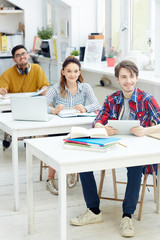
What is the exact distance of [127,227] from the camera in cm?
289

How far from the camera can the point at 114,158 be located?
8.02 ft

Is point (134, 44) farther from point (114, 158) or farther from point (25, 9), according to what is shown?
point (114, 158)

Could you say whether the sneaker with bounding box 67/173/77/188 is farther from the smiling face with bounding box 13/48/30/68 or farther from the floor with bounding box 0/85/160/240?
the smiling face with bounding box 13/48/30/68

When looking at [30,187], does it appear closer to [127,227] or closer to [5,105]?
[127,227]

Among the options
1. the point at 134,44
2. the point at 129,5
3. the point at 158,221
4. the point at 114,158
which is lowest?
the point at 158,221

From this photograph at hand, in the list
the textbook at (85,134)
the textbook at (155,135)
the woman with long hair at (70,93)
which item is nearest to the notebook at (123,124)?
the textbook at (155,135)

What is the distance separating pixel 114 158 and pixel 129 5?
3405 mm

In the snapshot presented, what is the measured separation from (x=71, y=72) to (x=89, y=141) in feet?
4.51

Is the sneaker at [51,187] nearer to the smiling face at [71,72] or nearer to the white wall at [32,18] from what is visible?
the smiling face at [71,72]

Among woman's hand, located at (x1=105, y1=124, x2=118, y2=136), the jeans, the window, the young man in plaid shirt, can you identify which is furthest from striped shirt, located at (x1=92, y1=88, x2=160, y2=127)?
the window

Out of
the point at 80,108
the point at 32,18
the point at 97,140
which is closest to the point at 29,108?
the point at 80,108

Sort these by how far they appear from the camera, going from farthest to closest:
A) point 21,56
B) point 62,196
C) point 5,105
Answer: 1. point 21,56
2. point 5,105
3. point 62,196

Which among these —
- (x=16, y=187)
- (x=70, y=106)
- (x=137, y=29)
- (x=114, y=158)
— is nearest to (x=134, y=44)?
(x=137, y=29)

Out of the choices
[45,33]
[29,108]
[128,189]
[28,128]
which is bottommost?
[128,189]
